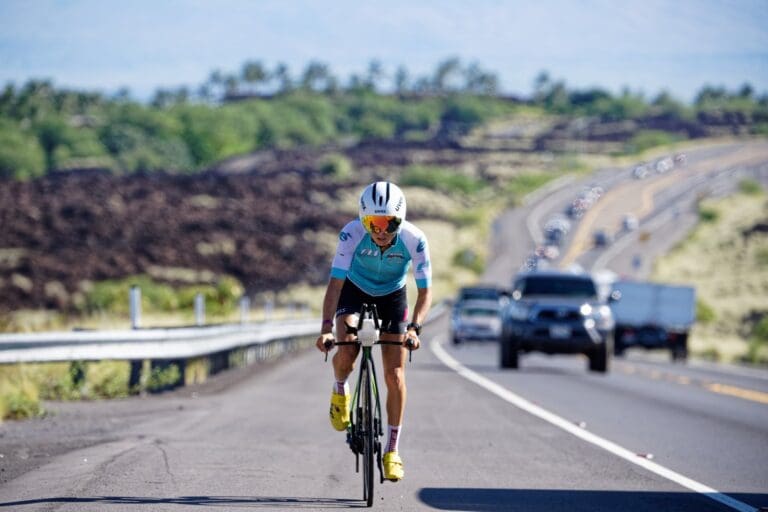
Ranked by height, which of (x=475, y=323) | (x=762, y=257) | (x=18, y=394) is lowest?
(x=475, y=323)

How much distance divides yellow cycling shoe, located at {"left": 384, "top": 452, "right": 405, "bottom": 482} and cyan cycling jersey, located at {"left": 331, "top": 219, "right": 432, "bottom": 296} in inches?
42.9

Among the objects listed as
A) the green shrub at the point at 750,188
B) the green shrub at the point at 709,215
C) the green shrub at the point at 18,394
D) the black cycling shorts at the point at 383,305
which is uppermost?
the green shrub at the point at 750,188

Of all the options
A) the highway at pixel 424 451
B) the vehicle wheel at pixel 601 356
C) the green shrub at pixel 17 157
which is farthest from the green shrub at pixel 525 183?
the highway at pixel 424 451

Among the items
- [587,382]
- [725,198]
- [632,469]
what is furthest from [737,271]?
[632,469]

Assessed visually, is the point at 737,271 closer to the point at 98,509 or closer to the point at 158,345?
the point at 158,345

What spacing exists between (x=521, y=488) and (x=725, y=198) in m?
124

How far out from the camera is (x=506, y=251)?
344 ft

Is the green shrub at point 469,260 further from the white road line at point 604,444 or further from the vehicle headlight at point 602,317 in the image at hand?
the white road line at point 604,444

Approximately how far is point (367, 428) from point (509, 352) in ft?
55.1

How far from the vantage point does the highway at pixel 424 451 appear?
8961 mm

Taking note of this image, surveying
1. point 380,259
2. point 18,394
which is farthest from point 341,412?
point 18,394

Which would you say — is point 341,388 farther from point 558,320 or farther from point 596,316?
point 596,316

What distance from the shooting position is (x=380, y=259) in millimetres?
9000

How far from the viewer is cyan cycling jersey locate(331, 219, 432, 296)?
354 inches
